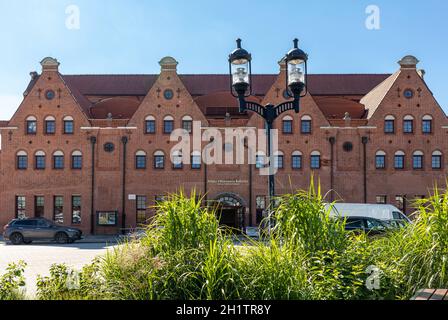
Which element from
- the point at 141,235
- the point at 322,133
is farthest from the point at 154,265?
the point at 322,133

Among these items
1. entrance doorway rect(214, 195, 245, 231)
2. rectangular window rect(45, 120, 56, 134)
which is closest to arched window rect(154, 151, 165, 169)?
entrance doorway rect(214, 195, 245, 231)

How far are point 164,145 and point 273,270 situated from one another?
2675cm

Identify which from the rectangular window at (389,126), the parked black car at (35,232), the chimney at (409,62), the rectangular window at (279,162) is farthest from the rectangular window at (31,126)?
the chimney at (409,62)

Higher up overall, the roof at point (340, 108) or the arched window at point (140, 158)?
the roof at point (340, 108)

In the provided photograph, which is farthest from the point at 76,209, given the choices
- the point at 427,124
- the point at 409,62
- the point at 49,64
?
the point at 409,62

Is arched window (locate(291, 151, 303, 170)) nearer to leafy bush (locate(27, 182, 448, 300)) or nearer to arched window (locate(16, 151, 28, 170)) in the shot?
arched window (locate(16, 151, 28, 170))

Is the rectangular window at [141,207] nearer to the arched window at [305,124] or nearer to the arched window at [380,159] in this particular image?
the arched window at [305,124]

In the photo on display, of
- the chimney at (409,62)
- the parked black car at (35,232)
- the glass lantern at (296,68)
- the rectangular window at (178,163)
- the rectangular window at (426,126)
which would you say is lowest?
the parked black car at (35,232)

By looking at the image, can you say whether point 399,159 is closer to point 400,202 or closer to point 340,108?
point 400,202

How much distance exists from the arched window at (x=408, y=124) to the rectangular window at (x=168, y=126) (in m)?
19.4

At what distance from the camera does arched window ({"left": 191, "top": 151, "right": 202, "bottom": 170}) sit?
102ft

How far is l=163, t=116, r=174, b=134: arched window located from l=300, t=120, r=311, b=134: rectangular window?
10908 mm

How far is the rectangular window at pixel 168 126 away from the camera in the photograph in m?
31.4

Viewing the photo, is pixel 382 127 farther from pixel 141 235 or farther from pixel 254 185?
pixel 141 235
